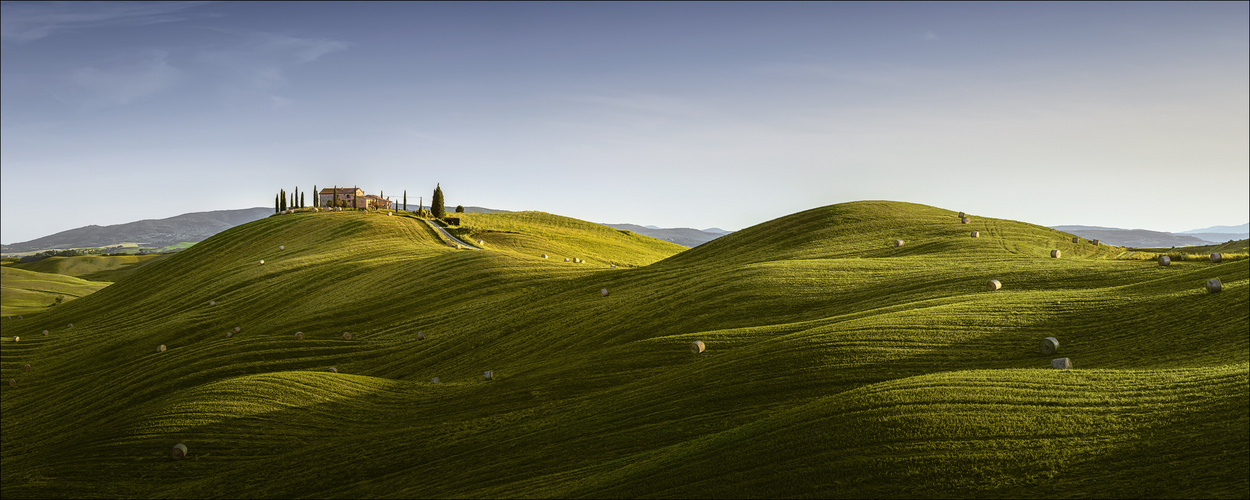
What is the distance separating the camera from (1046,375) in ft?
49.4

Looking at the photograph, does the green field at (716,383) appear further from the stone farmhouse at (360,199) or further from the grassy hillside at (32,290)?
the stone farmhouse at (360,199)

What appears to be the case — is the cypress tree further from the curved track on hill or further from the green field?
the green field

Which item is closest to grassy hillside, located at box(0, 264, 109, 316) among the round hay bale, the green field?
the green field

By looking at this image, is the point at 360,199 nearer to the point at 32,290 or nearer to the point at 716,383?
the point at 32,290

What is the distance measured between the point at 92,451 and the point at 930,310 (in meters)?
33.0

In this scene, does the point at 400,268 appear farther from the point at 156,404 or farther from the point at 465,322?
the point at 156,404

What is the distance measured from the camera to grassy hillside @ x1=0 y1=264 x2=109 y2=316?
350 feet

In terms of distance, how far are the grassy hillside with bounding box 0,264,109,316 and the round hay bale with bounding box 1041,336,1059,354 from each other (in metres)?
122

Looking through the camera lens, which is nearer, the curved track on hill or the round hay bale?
the round hay bale

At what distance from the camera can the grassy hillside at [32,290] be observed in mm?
106812

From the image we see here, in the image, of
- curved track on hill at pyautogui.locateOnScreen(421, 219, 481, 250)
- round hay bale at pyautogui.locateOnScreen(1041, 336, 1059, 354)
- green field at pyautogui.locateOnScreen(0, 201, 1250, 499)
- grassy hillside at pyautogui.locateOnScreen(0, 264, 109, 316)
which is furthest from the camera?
grassy hillside at pyautogui.locateOnScreen(0, 264, 109, 316)

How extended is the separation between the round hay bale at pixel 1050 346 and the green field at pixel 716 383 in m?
0.18

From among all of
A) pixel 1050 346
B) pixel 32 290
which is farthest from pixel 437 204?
pixel 1050 346

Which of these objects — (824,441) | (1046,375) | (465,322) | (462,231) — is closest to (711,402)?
(824,441)
